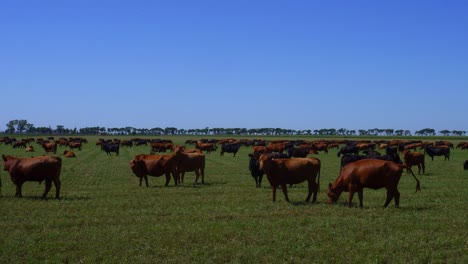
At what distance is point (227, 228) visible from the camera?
11062 mm

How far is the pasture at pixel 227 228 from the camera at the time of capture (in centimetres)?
884

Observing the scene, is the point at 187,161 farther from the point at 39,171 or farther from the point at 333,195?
the point at 333,195

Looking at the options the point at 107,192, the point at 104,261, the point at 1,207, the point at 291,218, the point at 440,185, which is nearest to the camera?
the point at 104,261

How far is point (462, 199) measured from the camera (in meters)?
16.0

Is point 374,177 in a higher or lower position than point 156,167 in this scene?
higher

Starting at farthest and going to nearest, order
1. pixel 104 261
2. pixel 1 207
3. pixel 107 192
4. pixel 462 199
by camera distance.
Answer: pixel 107 192
pixel 462 199
pixel 1 207
pixel 104 261

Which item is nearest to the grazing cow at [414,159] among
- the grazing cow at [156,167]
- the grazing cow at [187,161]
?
the grazing cow at [187,161]

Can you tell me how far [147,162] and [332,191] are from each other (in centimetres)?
926

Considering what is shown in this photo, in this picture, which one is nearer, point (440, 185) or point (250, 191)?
point (250, 191)

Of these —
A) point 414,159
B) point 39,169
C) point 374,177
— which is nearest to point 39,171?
point 39,169

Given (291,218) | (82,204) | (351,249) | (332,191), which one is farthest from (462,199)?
(82,204)

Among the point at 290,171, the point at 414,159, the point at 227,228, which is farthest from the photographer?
the point at 414,159

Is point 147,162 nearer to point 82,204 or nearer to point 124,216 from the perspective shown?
point 82,204

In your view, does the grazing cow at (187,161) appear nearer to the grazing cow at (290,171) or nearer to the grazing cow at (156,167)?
the grazing cow at (156,167)
